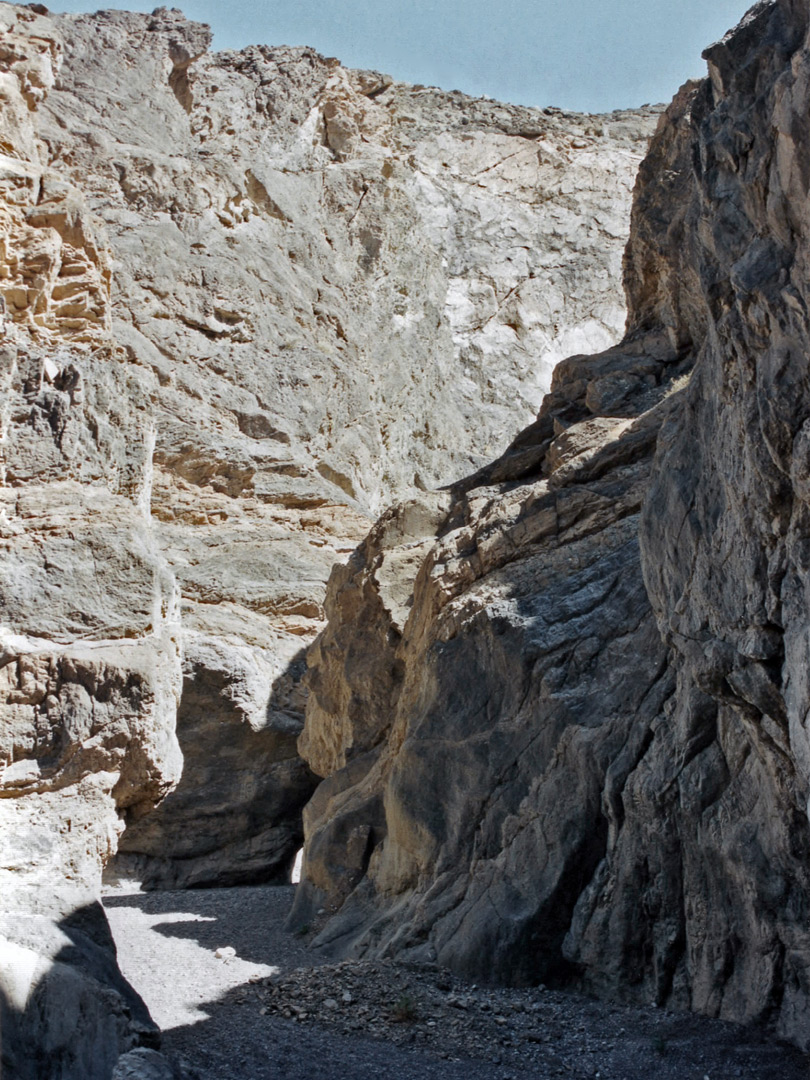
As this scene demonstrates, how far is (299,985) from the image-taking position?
1233cm

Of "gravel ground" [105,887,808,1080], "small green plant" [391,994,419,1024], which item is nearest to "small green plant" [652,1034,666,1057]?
"gravel ground" [105,887,808,1080]

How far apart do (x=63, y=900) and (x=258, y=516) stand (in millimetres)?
20942

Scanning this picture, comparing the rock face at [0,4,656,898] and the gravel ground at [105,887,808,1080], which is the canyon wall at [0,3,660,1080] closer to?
the rock face at [0,4,656,898]

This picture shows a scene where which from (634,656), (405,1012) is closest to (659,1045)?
(405,1012)

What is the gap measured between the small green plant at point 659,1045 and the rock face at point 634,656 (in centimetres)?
77

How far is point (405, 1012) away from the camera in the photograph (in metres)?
11.2

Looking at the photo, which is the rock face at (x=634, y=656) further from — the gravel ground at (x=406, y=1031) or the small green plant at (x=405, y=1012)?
the small green plant at (x=405, y=1012)

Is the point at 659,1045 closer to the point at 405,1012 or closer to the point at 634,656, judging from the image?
the point at 405,1012

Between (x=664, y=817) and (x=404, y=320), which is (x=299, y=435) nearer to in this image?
(x=404, y=320)

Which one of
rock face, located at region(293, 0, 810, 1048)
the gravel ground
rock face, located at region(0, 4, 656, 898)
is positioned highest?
rock face, located at region(0, 4, 656, 898)

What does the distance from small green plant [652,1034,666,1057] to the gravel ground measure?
0.12 ft

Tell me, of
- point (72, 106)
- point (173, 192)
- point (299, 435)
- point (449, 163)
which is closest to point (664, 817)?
point (299, 435)

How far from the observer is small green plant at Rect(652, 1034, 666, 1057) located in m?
9.86

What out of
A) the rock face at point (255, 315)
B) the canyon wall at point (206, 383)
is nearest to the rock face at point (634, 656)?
the canyon wall at point (206, 383)
